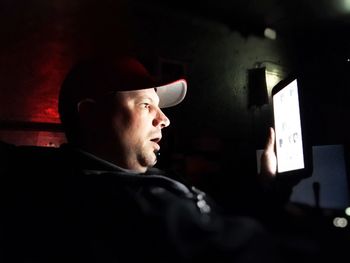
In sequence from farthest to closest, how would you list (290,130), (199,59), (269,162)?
(199,59), (269,162), (290,130)

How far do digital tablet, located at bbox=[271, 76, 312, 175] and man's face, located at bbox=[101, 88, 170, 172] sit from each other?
0.46 m

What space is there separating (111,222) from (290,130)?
79 cm

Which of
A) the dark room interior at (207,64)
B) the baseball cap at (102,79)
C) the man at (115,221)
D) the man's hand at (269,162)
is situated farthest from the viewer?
Answer: the dark room interior at (207,64)

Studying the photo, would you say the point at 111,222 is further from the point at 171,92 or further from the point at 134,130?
the point at 171,92

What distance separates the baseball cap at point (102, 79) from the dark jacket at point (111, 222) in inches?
12.2

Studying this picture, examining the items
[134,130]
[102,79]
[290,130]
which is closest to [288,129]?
[290,130]

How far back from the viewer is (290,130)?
1.32 metres

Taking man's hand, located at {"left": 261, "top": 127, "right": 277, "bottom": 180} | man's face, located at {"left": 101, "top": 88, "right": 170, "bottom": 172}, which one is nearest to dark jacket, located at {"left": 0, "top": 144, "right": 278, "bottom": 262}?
man's face, located at {"left": 101, "top": 88, "right": 170, "bottom": 172}

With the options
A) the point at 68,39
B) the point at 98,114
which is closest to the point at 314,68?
the point at 68,39

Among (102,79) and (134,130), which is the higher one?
(102,79)

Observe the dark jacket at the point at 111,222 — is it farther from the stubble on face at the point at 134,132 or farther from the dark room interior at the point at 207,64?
the dark room interior at the point at 207,64

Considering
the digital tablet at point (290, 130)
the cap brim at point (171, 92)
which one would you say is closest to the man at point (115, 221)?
the digital tablet at point (290, 130)

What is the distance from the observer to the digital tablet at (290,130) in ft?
3.77

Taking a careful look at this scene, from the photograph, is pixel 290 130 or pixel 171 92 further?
pixel 171 92
